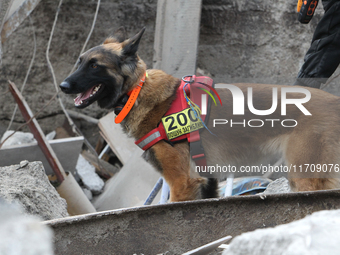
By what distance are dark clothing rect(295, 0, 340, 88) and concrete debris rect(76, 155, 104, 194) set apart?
239 centimetres

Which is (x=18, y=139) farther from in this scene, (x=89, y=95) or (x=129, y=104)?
(x=129, y=104)

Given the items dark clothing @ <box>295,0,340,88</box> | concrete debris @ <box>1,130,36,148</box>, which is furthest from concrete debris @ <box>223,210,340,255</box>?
concrete debris @ <box>1,130,36,148</box>

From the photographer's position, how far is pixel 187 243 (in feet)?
4.35

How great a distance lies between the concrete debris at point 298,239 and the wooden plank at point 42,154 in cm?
311

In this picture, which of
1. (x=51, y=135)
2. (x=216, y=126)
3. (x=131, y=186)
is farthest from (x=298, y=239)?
(x=51, y=135)

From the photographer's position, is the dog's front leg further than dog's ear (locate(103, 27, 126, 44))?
No

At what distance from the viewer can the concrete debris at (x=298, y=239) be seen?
65cm

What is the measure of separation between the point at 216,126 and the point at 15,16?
2039 mm

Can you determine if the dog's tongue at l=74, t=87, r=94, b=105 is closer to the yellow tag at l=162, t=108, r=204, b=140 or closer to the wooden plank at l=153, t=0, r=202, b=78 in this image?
the yellow tag at l=162, t=108, r=204, b=140

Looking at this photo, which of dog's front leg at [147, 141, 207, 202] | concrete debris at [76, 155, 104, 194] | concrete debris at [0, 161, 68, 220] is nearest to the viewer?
concrete debris at [0, 161, 68, 220]

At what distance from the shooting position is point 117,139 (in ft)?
14.1

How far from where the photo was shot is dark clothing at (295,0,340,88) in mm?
2742

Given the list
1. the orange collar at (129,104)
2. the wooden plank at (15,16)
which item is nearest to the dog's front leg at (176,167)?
the orange collar at (129,104)

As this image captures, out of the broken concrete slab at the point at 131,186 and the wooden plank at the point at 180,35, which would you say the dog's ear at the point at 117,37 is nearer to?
the wooden plank at the point at 180,35
